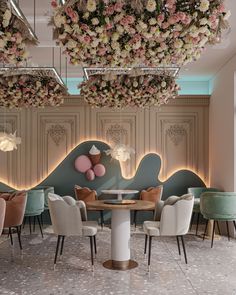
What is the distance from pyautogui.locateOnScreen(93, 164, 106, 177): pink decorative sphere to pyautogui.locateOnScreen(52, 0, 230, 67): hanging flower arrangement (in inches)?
253

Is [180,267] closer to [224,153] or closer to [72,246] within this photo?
[72,246]

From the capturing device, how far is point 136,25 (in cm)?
281

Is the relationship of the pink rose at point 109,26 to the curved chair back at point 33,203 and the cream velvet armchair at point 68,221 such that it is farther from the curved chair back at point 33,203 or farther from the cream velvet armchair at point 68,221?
the curved chair back at point 33,203

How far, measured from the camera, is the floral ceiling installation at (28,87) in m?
5.89

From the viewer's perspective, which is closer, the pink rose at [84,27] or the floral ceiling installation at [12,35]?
the pink rose at [84,27]

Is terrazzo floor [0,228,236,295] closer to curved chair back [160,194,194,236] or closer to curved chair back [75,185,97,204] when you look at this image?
curved chair back [160,194,194,236]

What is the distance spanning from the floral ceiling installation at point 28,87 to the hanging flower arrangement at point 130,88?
503 mm

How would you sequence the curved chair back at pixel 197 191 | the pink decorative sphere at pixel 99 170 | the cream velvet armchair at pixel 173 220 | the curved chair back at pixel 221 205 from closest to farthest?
the cream velvet armchair at pixel 173 220
the curved chair back at pixel 221 205
the curved chair back at pixel 197 191
the pink decorative sphere at pixel 99 170

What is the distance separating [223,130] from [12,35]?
597 cm

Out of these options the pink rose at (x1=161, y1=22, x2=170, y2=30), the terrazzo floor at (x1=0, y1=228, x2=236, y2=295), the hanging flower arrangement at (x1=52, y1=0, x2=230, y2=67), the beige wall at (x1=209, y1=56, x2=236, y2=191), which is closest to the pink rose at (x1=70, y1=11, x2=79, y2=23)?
the hanging flower arrangement at (x1=52, y1=0, x2=230, y2=67)

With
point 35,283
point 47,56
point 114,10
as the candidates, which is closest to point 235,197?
point 35,283

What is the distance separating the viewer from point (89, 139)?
962 cm

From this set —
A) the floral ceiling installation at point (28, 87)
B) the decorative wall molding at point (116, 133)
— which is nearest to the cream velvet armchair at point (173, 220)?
the floral ceiling installation at point (28, 87)

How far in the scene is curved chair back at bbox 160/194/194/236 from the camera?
5461 millimetres
